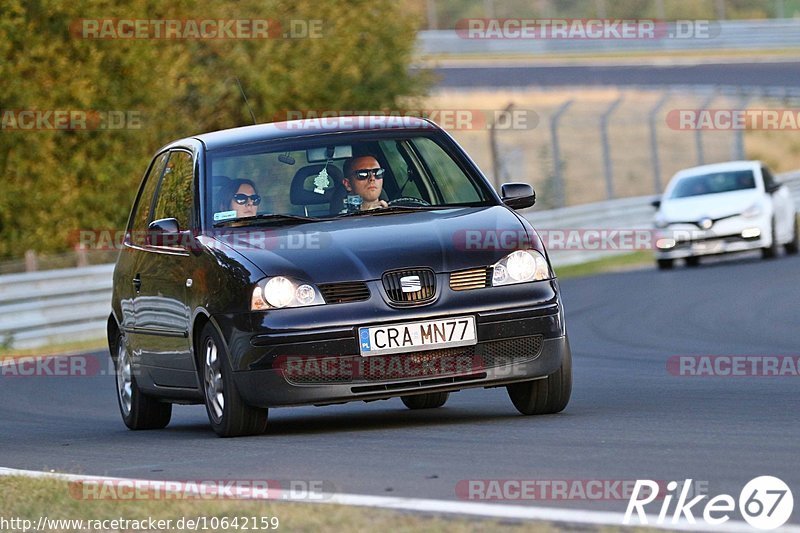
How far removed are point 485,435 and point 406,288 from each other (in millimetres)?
836

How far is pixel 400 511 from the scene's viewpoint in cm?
621

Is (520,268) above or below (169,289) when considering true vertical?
above

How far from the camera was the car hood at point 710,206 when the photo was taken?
2548 cm

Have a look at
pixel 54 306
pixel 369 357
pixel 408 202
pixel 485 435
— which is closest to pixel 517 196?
pixel 408 202

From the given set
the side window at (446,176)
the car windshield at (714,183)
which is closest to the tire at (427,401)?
the side window at (446,176)

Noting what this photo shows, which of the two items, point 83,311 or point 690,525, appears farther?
point 83,311

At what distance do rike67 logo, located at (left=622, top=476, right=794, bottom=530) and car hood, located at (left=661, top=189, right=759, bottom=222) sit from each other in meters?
19.4

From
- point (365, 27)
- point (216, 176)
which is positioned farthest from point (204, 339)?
point (365, 27)

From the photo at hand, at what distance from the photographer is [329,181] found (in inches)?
384

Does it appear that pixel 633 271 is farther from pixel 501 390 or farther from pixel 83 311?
pixel 501 390

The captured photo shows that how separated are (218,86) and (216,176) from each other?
Answer: 22.5 meters

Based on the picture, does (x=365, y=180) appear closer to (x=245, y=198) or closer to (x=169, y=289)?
(x=245, y=198)

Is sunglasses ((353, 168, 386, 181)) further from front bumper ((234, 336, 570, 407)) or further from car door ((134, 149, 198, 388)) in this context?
front bumper ((234, 336, 570, 407))

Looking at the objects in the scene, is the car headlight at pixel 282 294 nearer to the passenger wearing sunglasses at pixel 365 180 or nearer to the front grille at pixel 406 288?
the front grille at pixel 406 288
